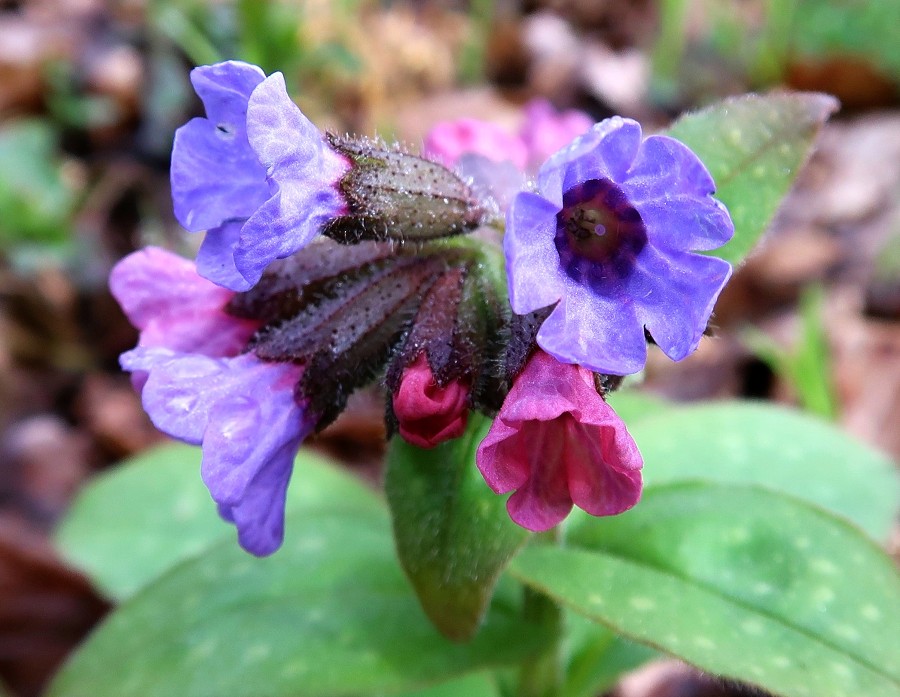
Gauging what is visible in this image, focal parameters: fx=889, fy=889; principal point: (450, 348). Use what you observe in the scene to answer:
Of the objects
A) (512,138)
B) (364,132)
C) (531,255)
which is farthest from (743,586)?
(364,132)

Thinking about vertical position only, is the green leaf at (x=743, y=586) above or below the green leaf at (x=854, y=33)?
above

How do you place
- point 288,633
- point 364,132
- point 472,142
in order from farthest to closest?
point 364,132 → point 472,142 → point 288,633

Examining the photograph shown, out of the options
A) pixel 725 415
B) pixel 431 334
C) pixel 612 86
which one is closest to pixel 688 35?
pixel 612 86

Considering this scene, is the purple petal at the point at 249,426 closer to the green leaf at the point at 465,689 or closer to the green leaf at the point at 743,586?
the green leaf at the point at 743,586

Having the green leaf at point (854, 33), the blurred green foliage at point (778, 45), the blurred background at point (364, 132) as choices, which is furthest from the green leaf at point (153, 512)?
the green leaf at point (854, 33)

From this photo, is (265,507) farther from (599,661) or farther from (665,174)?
(599,661)

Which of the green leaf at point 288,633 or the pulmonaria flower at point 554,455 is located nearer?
the pulmonaria flower at point 554,455

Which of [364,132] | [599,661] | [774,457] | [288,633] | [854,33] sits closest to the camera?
[288,633]

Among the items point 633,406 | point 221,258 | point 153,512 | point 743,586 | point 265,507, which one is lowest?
point 153,512
